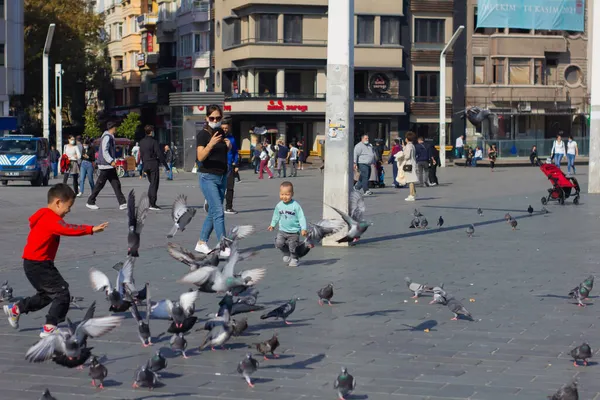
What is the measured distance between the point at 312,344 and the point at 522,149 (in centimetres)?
5652

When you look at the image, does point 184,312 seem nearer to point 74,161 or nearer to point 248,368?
point 248,368

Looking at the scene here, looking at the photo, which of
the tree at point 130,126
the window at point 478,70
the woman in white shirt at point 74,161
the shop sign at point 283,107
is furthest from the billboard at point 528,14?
the woman in white shirt at point 74,161

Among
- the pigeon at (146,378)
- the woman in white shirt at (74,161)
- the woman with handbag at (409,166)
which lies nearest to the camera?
the pigeon at (146,378)

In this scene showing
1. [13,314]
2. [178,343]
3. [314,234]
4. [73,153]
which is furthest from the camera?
[73,153]

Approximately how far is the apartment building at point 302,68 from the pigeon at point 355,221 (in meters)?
50.2

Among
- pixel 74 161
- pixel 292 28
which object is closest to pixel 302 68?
pixel 292 28

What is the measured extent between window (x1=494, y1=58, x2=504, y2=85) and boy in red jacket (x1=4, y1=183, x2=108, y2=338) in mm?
64686

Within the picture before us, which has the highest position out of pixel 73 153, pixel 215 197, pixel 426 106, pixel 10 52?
pixel 10 52

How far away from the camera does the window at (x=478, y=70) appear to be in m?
71.7

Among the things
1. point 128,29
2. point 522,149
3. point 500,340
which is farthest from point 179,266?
point 128,29

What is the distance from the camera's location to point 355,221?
45.1 ft

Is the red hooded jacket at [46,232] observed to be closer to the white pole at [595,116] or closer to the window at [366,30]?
the white pole at [595,116]

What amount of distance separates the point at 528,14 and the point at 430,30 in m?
6.35

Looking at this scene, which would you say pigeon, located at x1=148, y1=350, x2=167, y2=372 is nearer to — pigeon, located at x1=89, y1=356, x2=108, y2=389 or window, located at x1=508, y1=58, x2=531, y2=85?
pigeon, located at x1=89, y1=356, x2=108, y2=389
